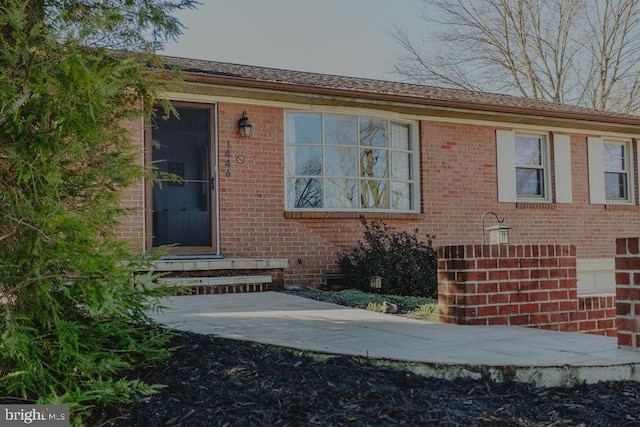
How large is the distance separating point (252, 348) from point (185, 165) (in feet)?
23.8

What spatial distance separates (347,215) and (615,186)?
6510 millimetres

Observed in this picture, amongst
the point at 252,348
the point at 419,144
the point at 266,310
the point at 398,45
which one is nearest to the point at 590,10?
the point at 398,45

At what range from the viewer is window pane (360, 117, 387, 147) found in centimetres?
1052

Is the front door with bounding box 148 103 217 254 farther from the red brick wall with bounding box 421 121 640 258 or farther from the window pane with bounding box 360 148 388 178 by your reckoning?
the red brick wall with bounding box 421 121 640 258

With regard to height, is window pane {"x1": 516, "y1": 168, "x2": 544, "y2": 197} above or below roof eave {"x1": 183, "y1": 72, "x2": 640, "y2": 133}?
below

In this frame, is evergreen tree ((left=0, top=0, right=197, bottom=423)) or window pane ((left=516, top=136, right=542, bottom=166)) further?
window pane ((left=516, top=136, right=542, bottom=166))

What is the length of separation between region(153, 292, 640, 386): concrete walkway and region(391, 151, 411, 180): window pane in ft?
16.3

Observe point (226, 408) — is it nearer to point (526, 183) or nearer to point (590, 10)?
point (526, 183)

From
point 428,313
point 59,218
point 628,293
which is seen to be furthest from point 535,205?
point 59,218

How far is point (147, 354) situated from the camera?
11.3ft

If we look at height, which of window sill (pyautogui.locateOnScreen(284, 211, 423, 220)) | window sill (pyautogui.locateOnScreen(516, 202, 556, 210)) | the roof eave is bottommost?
window sill (pyautogui.locateOnScreen(284, 211, 423, 220))

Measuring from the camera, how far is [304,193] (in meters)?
10.1

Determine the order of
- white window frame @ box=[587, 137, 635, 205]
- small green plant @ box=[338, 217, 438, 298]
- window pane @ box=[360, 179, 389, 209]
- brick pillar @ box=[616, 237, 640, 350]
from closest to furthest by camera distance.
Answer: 1. brick pillar @ box=[616, 237, 640, 350]
2. small green plant @ box=[338, 217, 438, 298]
3. window pane @ box=[360, 179, 389, 209]
4. white window frame @ box=[587, 137, 635, 205]

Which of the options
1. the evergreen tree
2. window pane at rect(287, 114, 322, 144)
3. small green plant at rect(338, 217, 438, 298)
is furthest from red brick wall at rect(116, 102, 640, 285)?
the evergreen tree
